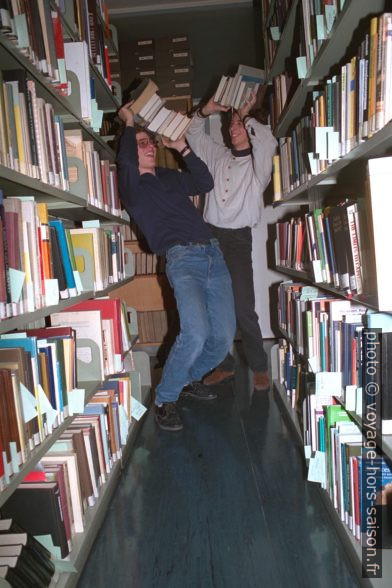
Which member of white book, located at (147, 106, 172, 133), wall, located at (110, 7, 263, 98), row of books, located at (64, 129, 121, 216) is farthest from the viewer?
wall, located at (110, 7, 263, 98)

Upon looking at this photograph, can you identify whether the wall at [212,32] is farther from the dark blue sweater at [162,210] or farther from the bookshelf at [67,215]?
the dark blue sweater at [162,210]

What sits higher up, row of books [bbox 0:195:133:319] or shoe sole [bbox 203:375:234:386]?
row of books [bbox 0:195:133:319]

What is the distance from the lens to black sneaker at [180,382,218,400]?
2898mm

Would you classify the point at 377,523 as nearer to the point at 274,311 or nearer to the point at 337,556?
the point at 337,556

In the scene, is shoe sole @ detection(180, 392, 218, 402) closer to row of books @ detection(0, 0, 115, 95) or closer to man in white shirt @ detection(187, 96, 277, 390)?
man in white shirt @ detection(187, 96, 277, 390)

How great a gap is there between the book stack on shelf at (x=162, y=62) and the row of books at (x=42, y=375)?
2646mm

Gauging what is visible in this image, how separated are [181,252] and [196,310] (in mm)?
345

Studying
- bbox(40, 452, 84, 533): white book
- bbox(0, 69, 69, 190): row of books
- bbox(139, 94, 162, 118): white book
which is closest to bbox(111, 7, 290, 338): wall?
bbox(139, 94, 162, 118): white book

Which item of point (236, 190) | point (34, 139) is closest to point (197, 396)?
point (236, 190)

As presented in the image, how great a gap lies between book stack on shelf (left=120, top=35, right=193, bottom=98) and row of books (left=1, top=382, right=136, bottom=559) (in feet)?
9.55

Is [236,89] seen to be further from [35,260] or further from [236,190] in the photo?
[35,260]

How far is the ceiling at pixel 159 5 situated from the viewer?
3.36 meters

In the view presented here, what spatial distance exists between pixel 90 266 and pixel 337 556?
A: 147 centimetres

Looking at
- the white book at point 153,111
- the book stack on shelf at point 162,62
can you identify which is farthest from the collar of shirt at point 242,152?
the book stack on shelf at point 162,62
